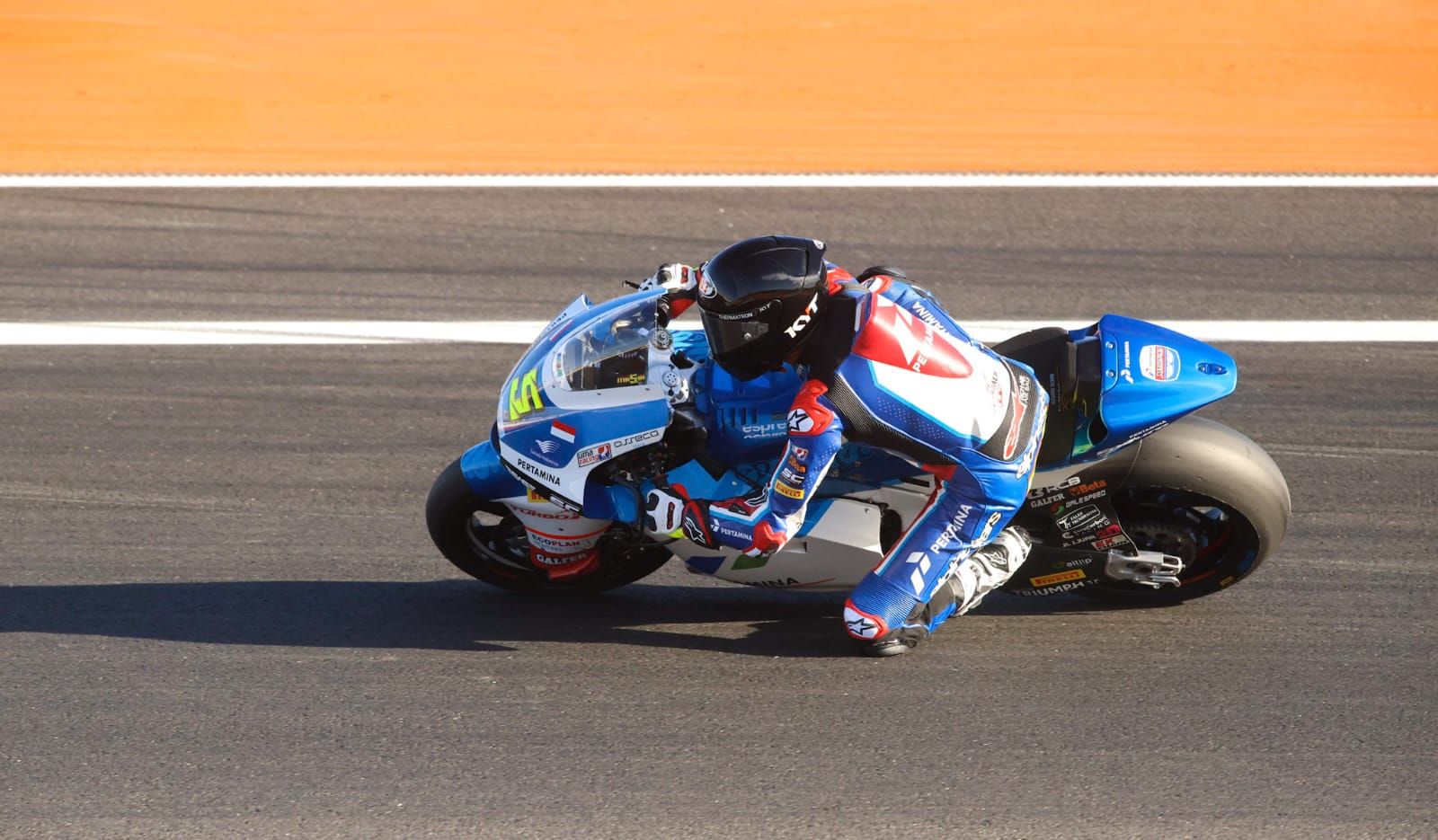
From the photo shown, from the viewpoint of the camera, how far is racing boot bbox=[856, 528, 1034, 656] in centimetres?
542

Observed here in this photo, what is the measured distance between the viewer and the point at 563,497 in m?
5.28

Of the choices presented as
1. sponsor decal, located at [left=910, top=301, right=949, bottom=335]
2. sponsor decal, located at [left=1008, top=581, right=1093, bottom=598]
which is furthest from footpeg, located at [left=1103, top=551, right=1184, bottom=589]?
sponsor decal, located at [left=910, top=301, right=949, bottom=335]

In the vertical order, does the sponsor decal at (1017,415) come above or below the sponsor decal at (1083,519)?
above

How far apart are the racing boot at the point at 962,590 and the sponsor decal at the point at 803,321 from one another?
1.07 m

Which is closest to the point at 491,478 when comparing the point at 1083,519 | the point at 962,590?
the point at 962,590

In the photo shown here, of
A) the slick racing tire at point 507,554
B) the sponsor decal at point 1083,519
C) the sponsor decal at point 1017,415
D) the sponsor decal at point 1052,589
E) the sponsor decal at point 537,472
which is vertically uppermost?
the sponsor decal at point 1017,415

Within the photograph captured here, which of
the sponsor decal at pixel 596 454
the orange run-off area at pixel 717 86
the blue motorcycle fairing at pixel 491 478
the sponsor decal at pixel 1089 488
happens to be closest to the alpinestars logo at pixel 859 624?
the sponsor decal at pixel 1089 488

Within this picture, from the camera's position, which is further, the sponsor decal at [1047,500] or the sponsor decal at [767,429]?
the sponsor decal at [1047,500]

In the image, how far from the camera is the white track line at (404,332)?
28.4 ft

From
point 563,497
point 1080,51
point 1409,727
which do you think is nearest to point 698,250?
point 563,497

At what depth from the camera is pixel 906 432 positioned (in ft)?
16.6

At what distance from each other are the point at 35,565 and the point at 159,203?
5.11 meters

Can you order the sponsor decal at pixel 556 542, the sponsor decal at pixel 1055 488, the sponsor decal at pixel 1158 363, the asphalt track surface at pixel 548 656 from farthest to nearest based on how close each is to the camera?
the sponsor decal at pixel 556 542 < the sponsor decal at pixel 1055 488 < the sponsor decal at pixel 1158 363 < the asphalt track surface at pixel 548 656

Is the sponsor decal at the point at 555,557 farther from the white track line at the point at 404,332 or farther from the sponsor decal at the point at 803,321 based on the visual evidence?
the white track line at the point at 404,332
